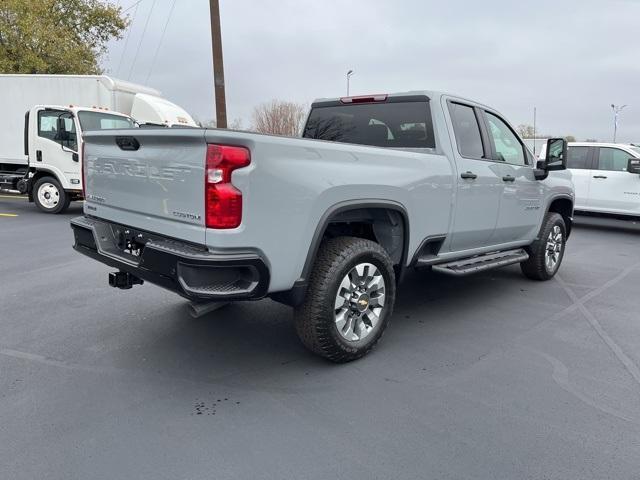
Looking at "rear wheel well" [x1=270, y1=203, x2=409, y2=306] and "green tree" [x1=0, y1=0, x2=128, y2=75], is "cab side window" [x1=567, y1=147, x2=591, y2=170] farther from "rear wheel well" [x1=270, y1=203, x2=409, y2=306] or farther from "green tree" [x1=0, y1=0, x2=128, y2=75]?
"green tree" [x1=0, y1=0, x2=128, y2=75]

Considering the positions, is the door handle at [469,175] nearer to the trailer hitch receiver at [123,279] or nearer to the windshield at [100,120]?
the trailer hitch receiver at [123,279]

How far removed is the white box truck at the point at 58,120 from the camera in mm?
10625

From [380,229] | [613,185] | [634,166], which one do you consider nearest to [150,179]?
[380,229]

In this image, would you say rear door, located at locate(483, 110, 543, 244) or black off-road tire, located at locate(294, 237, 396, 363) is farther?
rear door, located at locate(483, 110, 543, 244)

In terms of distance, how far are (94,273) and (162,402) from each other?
3476 mm

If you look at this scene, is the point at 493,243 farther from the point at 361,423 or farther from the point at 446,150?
the point at 361,423

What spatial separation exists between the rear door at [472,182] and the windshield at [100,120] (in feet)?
27.4

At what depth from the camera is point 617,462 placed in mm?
2545

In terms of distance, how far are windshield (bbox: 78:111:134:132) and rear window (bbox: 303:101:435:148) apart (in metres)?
7.30

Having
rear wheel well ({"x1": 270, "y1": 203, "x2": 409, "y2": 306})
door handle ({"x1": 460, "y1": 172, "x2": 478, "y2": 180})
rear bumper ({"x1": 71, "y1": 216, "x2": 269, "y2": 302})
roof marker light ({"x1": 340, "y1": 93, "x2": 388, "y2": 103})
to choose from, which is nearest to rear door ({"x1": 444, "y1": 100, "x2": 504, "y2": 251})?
door handle ({"x1": 460, "y1": 172, "x2": 478, "y2": 180})

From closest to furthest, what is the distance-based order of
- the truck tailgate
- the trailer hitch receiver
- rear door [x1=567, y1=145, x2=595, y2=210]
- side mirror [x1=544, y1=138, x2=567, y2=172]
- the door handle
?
the truck tailgate < the trailer hitch receiver < the door handle < side mirror [x1=544, y1=138, x2=567, y2=172] < rear door [x1=567, y1=145, x2=595, y2=210]

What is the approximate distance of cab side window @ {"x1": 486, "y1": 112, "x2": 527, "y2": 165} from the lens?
16.7 feet

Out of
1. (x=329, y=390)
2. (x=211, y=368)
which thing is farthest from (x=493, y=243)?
(x=211, y=368)

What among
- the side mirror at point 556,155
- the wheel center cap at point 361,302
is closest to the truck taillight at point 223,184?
the wheel center cap at point 361,302
